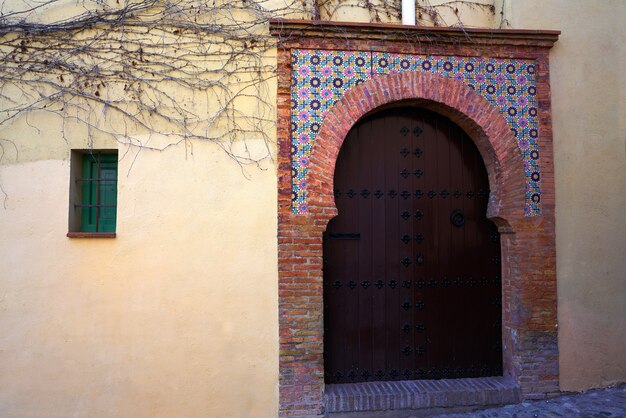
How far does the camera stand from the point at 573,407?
439 centimetres

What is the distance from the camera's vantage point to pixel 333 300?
466cm

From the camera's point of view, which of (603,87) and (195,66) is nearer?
(195,66)

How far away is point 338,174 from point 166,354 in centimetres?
241

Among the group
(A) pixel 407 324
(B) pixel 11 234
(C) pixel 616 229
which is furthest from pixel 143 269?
(C) pixel 616 229

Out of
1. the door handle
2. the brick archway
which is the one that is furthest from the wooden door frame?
the door handle

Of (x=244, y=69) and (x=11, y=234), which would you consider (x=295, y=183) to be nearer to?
(x=244, y=69)

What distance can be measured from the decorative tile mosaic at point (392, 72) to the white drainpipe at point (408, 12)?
1.27 ft

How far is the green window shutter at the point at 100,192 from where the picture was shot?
4.52m

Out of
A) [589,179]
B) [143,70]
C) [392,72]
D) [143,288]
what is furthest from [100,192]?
[589,179]

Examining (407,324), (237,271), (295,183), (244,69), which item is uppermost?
(244,69)

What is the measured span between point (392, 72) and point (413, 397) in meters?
3.20

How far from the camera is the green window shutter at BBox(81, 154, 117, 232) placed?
4523mm

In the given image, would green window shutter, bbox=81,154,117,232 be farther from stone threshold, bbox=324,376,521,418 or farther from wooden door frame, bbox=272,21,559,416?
stone threshold, bbox=324,376,521,418

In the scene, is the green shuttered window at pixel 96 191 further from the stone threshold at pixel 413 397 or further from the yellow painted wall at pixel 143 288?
the stone threshold at pixel 413 397
